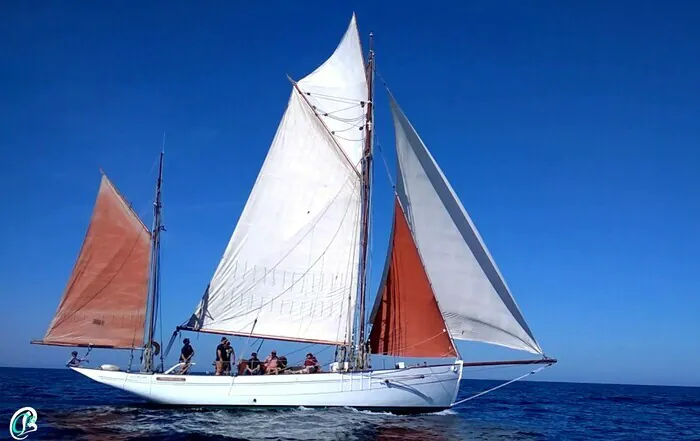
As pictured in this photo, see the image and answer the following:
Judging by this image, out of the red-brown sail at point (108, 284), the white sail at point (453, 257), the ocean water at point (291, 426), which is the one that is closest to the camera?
the ocean water at point (291, 426)

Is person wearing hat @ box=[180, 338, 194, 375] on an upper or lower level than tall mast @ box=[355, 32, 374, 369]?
lower

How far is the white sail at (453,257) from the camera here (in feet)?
93.4

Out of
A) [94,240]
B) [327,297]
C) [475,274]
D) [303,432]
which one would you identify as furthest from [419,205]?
[94,240]

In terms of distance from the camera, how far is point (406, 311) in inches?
1171

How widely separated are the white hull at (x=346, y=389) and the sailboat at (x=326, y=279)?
5 centimetres

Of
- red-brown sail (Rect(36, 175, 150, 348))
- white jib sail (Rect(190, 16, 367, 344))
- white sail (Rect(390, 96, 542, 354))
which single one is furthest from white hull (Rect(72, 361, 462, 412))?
red-brown sail (Rect(36, 175, 150, 348))

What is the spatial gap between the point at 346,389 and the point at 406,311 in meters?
4.52

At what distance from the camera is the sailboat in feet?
95.0

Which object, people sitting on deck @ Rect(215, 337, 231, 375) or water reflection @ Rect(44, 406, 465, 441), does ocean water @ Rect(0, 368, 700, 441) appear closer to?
water reflection @ Rect(44, 406, 465, 441)

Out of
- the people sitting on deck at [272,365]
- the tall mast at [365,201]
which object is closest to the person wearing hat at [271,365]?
the people sitting on deck at [272,365]

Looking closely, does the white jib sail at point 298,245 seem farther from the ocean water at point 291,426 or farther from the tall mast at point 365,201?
the ocean water at point 291,426

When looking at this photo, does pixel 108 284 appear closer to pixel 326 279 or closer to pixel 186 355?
pixel 186 355

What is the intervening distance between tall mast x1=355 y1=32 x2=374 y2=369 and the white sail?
72.9 inches

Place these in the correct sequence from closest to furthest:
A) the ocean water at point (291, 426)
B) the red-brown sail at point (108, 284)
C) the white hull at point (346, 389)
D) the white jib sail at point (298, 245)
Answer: the ocean water at point (291, 426) < the white hull at point (346, 389) < the red-brown sail at point (108, 284) < the white jib sail at point (298, 245)
